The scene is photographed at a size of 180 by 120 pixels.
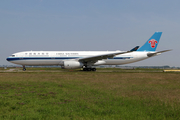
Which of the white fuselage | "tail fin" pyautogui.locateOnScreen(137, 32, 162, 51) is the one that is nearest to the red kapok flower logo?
"tail fin" pyautogui.locateOnScreen(137, 32, 162, 51)

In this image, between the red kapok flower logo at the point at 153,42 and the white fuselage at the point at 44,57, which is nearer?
the white fuselage at the point at 44,57

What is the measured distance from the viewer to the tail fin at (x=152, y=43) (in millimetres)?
35312

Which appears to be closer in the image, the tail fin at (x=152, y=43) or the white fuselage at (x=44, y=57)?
the white fuselage at (x=44, y=57)

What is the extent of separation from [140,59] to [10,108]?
1246 inches

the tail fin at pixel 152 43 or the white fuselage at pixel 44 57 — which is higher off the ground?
the tail fin at pixel 152 43

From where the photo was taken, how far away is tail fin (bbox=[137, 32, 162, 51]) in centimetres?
3531

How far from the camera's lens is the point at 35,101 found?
7074 mm

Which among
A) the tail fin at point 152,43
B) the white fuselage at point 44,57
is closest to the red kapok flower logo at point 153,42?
the tail fin at point 152,43

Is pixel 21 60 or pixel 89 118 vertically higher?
pixel 21 60

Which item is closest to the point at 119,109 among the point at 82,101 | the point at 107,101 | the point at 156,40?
the point at 107,101

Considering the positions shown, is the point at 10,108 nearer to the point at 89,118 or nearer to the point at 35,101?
the point at 35,101

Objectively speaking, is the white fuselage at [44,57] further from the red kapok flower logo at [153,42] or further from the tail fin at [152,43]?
the red kapok flower logo at [153,42]

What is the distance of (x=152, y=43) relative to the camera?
1389 inches

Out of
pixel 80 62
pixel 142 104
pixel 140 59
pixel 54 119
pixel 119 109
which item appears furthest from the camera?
pixel 140 59
